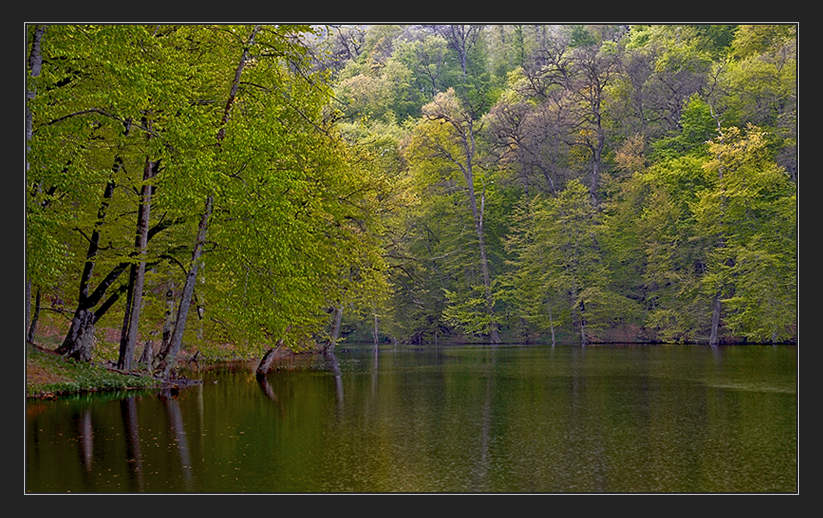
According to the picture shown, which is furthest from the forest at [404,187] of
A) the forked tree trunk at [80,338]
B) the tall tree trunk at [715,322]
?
the tall tree trunk at [715,322]

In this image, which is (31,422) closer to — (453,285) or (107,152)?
(107,152)

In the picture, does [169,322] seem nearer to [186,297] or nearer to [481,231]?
[186,297]

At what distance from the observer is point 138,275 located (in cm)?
2195

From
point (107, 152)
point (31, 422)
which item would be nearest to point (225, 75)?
point (107, 152)

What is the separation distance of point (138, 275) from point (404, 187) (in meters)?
23.2

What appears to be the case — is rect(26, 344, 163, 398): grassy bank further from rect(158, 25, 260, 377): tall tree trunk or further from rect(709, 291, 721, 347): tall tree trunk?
rect(709, 291, 721, 347): tall tree trunk

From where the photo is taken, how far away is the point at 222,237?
70.7 ft

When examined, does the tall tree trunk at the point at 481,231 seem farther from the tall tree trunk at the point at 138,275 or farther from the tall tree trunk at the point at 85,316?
the tall tree trunk at the point at 85,316

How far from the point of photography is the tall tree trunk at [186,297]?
21688 mm

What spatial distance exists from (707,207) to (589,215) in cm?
934

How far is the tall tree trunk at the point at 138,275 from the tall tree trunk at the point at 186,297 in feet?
3.04

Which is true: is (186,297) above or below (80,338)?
above

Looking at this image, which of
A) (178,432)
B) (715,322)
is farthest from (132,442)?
(715,322)

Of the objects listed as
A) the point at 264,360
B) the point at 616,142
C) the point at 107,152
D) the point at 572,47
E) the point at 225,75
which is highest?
the point at 572,47
